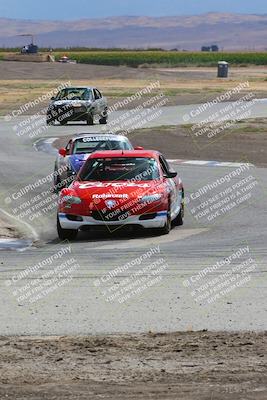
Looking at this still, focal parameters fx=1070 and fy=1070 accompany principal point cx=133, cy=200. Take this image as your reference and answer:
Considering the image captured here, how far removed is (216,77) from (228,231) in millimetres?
71301

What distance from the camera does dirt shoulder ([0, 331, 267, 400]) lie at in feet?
22.4

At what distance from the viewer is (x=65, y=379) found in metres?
7.18

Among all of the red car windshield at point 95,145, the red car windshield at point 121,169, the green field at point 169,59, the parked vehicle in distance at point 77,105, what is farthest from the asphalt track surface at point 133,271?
the green field at point 169,59

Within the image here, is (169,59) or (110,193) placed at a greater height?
(110,193)

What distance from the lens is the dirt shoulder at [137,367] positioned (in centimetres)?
681

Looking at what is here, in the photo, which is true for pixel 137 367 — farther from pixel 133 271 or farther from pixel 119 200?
pixel 119 200

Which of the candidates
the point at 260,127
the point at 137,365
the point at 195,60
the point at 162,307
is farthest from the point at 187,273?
the point at 195,60

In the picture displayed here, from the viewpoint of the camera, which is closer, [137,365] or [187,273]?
[137,365]

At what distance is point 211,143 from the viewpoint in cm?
3388

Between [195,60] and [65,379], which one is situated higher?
[65,379]

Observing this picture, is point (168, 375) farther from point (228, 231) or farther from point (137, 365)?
point (228, 231)

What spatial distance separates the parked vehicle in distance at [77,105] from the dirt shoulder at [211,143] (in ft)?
13.0

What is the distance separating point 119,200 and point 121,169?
1163 mm

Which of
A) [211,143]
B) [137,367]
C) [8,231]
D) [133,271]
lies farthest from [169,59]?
[137,367]
